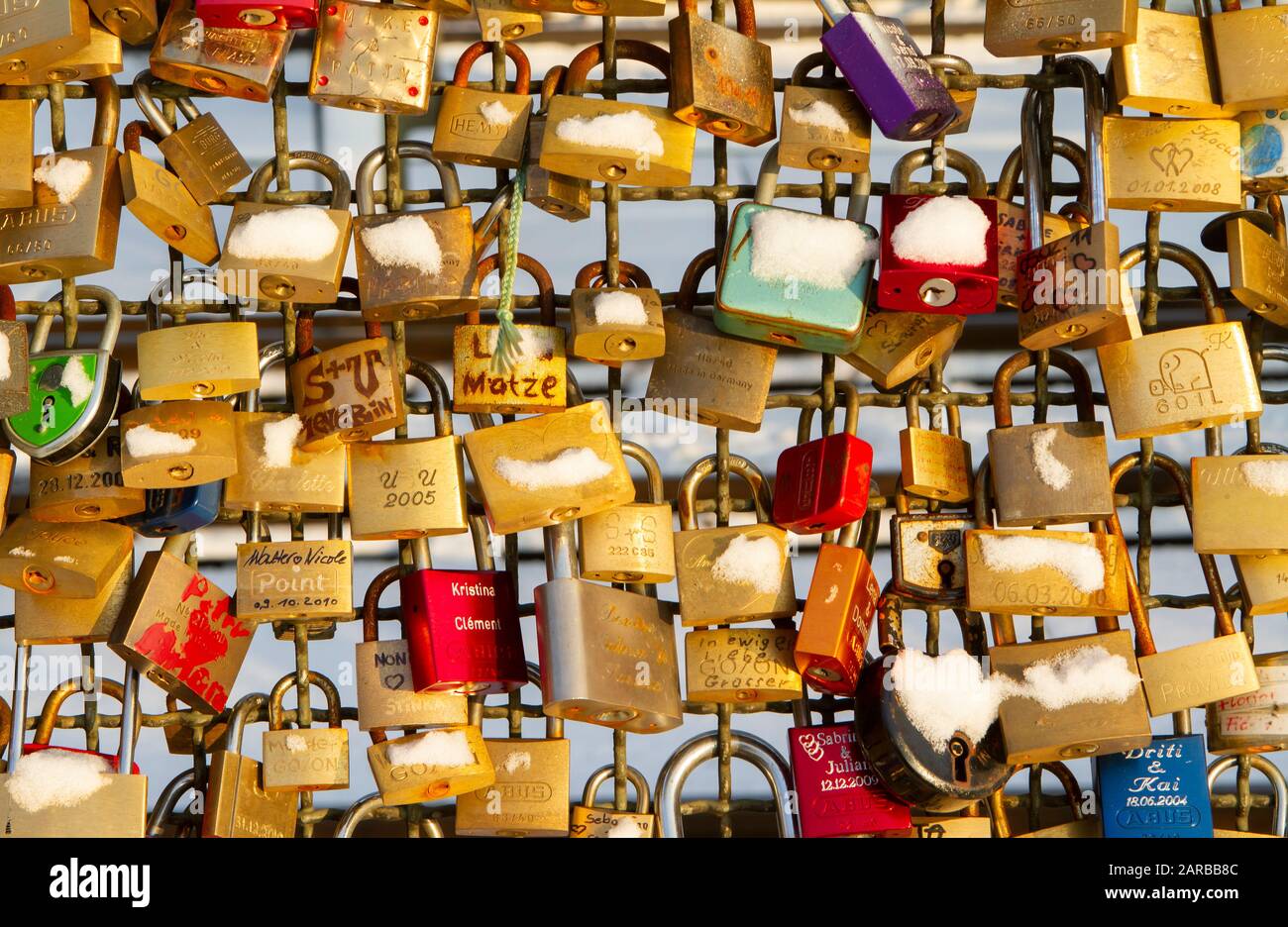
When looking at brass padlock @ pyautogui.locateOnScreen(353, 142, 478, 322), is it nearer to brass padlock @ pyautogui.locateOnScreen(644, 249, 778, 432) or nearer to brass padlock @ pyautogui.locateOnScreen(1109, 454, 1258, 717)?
brass padlock @ pyautogui.locateOnScreen(644, 249, 778, 432)

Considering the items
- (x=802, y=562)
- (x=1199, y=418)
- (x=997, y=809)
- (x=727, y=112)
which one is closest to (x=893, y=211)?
(x=727, y=112)

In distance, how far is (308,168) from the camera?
57.9 inches

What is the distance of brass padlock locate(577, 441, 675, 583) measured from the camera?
55.2 inches

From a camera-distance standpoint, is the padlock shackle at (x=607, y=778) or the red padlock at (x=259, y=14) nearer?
the red padlock at (x=259, y=14)

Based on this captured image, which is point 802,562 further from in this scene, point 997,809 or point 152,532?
point 152,532

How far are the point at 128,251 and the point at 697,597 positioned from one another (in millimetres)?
→ 676

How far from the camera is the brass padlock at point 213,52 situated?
1.39 meters

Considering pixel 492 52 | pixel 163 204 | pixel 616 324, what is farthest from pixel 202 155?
pixel 616 324

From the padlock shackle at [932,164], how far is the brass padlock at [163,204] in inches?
23.7

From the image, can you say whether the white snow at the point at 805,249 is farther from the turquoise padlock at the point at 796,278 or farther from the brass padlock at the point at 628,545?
the brass padlock at the point at 628,545

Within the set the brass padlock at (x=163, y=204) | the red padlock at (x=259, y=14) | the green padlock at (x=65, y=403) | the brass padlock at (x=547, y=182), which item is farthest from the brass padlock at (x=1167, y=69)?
the green padlock at (x=65, y=403)

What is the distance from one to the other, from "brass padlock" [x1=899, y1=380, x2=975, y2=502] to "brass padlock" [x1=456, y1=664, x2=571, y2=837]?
1.19 feet

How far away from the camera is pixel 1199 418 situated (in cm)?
139

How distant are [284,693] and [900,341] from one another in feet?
2.03
